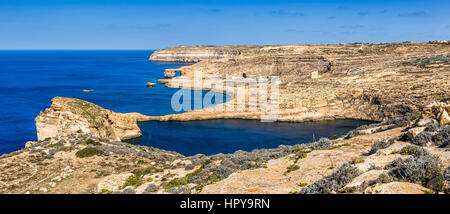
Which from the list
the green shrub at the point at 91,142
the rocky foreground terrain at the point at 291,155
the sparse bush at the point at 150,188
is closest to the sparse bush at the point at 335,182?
the rocky foreground terrain at the point at 291,155

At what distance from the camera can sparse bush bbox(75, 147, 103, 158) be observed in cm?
2788

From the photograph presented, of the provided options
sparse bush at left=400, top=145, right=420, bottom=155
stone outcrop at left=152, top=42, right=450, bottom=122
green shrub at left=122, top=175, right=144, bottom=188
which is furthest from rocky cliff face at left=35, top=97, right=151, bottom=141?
sparse bush at left=400, top=145, right=420, bottom=155

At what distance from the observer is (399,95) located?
65.6 metres

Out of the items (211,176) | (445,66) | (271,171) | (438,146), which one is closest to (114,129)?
(211,176)

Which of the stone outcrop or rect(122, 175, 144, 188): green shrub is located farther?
the stone outcrop

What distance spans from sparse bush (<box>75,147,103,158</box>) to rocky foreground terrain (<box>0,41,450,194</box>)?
0.09 meters

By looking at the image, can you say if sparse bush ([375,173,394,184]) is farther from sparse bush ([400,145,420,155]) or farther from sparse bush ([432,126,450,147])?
sparse bush ([432,126,450,147])

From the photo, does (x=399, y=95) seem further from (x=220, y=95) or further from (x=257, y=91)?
(x=220, y=95)

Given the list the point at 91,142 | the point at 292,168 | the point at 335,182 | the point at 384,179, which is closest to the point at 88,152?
the point at 91,142

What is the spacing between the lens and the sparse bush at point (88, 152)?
27.9 m

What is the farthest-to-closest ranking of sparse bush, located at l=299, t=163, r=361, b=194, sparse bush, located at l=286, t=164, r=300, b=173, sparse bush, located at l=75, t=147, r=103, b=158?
sparse bush, located at l=75, t=147, r=103, b=158 < sparse bush, located at l=286, t=164, r=300, b=173 < sparse bush, located at l=299, t=163, r=361, b=194

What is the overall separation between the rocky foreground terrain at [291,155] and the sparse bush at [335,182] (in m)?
0.04

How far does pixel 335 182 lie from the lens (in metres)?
11.0
